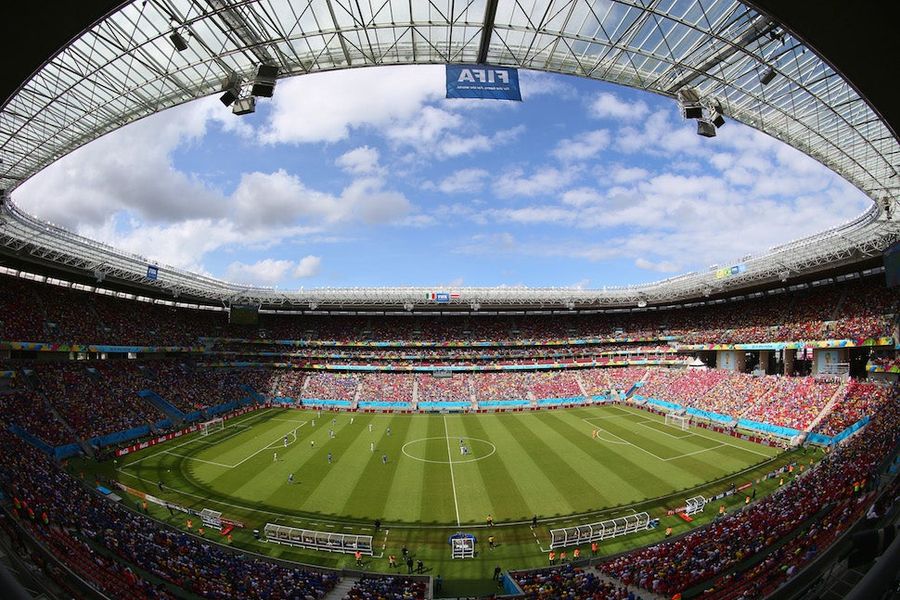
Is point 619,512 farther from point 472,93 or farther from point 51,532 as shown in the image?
point 51,532

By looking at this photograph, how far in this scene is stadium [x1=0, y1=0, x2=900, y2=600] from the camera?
14.3 m

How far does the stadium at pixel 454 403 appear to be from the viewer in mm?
14336

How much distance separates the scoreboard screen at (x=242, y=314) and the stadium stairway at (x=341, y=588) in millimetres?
42688

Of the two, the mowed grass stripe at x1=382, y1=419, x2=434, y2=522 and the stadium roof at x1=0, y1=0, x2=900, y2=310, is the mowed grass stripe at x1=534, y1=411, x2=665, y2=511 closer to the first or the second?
the mowed grass stripe at x1=382, y1=419, x2=434, y2=522

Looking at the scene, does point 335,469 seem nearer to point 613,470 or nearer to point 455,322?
point 613,470

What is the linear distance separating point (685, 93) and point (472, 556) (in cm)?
2010

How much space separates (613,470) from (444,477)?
10.6 metres

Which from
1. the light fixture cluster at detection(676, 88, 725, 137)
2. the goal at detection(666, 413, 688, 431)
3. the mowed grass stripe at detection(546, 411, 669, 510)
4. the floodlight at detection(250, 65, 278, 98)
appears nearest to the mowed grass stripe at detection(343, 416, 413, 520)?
the mowed grass stripe at detection(546, 411, 669, 510)

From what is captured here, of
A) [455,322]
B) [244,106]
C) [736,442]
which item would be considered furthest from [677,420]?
[244,106]

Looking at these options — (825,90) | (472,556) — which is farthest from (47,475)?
(825,90)

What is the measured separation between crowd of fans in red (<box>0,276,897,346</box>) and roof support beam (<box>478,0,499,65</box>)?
37.8 metres

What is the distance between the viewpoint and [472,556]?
1938 cm

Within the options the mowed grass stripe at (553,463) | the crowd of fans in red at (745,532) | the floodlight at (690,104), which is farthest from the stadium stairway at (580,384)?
the floodlight at (690,104)

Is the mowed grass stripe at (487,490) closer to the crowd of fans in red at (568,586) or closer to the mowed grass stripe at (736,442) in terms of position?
the crowd of fans in red at (568,586)
